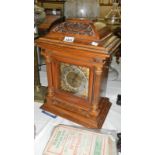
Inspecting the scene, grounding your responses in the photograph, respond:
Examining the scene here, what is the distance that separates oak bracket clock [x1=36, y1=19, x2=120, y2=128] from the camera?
659 mm

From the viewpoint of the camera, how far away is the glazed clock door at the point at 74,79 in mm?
728

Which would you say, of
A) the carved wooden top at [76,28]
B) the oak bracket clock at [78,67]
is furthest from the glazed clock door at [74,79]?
the carved wooden top at [76,28]

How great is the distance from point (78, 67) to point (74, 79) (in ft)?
0.20

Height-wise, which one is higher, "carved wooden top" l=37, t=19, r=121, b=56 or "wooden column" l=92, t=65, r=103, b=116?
"carved wooden top" l=37, t=19, r=121, b=56

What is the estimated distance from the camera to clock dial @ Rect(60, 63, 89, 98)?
73 cm

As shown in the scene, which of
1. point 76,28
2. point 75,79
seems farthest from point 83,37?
point 75,79

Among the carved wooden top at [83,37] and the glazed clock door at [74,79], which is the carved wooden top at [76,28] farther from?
the glazed clock door at [74,79]

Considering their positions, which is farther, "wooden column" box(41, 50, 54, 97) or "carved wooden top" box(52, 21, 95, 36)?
"wooden column" box(41, 50, 54, 97)

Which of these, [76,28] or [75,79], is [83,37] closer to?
[76,28]

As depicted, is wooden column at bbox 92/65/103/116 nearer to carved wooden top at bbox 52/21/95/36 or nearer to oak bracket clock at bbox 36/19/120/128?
oak bracket clock at bbox 36/19/120/128

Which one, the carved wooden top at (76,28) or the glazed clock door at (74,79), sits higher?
the carved wooden top at (76,28)

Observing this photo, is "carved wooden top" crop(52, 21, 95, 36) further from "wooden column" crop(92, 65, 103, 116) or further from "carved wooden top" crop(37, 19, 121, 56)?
"wooden column" crop(92, 65, 103, 116)

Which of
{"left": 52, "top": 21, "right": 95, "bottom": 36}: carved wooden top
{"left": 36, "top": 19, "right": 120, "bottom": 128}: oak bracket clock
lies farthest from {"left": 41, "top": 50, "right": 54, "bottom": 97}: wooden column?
{"left": 52, "top": 21, "right": 95, "bottom": 36}: carved wooden top
